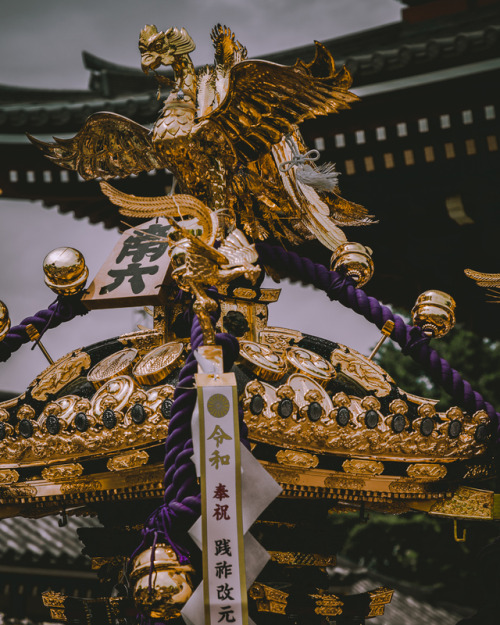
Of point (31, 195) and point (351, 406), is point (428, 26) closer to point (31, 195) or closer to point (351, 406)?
point (31, 195)

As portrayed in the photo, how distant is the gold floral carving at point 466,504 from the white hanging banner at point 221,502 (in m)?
0.93

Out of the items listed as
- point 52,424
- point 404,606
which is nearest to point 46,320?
point 52,424

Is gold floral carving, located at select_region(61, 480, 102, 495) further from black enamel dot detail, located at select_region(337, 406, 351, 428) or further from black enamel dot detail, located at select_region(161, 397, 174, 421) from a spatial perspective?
black enamel dot detail, located at select_region(337, 406, 351, 428)

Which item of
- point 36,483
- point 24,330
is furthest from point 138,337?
point 36,483

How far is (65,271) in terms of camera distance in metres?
2.52

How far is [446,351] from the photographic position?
30.0 feet

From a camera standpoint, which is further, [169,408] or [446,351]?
[446,351]

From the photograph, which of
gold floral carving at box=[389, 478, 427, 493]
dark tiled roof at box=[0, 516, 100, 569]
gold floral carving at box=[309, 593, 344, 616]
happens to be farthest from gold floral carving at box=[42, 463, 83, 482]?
dark tiled roof at box=[0, 516, 100, 569]

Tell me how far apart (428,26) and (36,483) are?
4.92 m

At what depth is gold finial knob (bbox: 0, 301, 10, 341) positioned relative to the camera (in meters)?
2.51

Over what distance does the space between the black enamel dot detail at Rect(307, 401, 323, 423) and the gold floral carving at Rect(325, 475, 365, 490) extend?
0.64ft

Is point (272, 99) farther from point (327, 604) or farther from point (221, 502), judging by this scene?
point (327, 604)

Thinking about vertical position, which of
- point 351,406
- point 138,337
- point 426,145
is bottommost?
point 351,406

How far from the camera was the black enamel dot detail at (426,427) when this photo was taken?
92.8 inches
